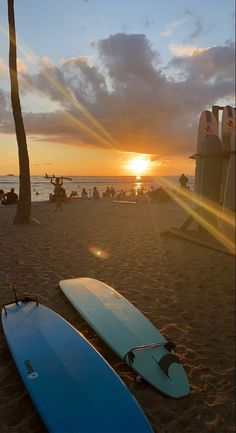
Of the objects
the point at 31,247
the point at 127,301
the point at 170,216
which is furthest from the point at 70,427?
the point at 170,216

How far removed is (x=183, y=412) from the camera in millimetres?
3443

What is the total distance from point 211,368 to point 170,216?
13.4m

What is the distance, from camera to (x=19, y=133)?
497 inches

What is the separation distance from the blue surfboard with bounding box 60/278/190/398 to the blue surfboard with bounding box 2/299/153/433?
0.44 meters

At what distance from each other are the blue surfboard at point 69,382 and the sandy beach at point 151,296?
0.20m

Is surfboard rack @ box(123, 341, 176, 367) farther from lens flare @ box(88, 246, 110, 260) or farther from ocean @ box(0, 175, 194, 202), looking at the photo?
ocean @ box(0, 175, 194, 202)

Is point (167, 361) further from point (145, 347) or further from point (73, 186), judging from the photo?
point (73, 186)

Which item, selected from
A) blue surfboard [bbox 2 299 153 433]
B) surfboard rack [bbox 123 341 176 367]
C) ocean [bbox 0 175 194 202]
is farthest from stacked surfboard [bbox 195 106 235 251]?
ocean [bbox 0 175 194 202]

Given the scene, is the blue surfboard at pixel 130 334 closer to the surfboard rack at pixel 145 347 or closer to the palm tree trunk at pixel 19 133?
the surfboard rack at pixel 145 347

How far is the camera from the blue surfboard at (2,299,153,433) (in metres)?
3.01

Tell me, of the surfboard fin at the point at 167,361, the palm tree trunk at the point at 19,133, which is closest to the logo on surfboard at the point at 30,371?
the surfboard fin at the point at 167,361

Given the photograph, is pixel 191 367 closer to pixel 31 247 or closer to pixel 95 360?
pixel 95 360

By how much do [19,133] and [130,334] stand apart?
10.3m

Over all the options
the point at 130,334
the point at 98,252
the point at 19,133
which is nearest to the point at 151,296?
the point at 130,334
